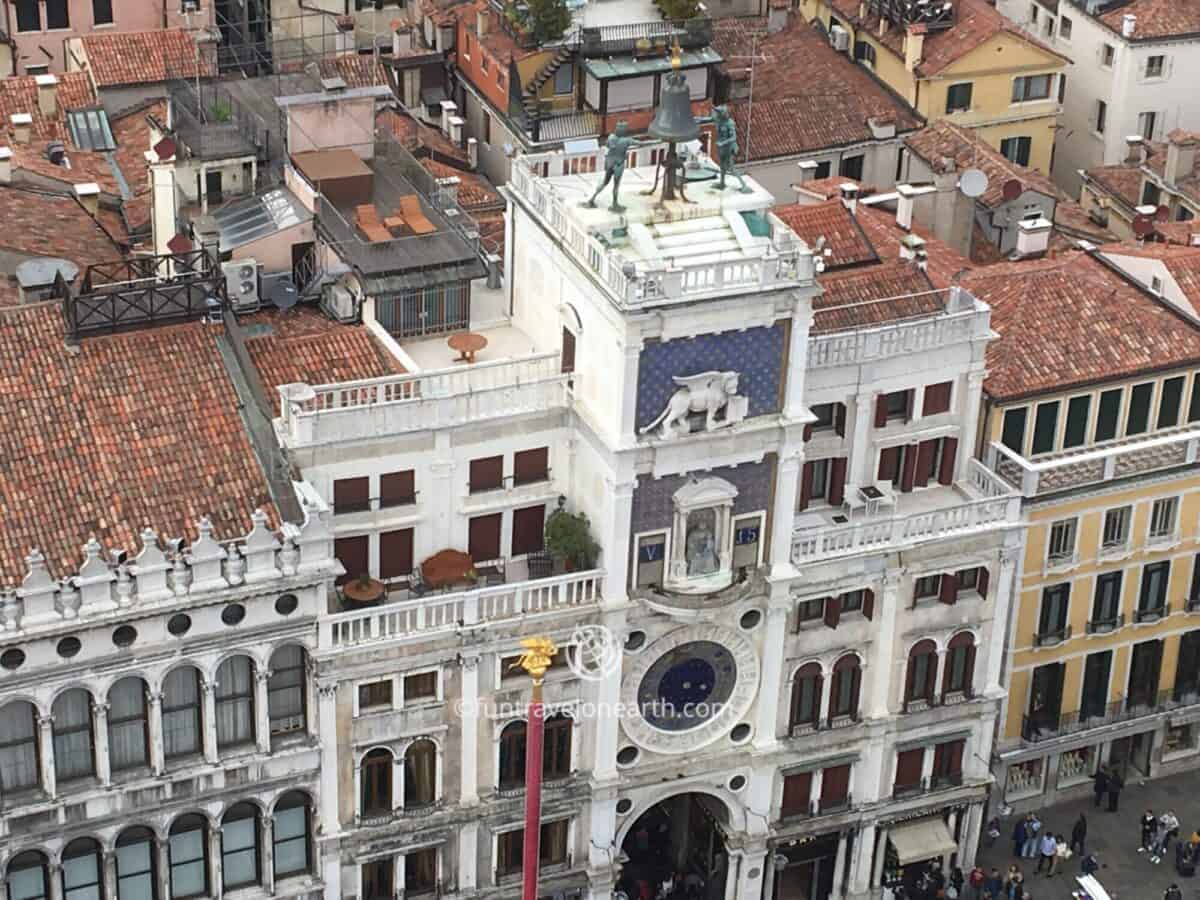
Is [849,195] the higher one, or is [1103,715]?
[849,195]

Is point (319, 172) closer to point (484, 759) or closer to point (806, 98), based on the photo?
point (484, 759)

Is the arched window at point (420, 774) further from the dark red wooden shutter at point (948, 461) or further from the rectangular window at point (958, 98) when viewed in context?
the rectangular window at point (958, 98)

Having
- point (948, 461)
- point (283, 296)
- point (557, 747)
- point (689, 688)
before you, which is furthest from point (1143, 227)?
point (283, 296)

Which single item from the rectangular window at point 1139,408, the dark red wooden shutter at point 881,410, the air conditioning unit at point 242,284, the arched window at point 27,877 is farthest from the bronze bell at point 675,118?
the arched window at point 27,877

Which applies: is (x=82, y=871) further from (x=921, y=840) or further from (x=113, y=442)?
(x=921, y=840)

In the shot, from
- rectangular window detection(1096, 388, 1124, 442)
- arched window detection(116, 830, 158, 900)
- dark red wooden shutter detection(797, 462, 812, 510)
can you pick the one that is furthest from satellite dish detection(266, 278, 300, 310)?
rectangular window detection(1096, 388, 1124, 442)

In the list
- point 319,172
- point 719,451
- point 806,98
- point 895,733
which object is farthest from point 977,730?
point 806,98

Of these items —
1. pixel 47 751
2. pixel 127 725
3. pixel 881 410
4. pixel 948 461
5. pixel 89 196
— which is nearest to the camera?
pixel 47 751
